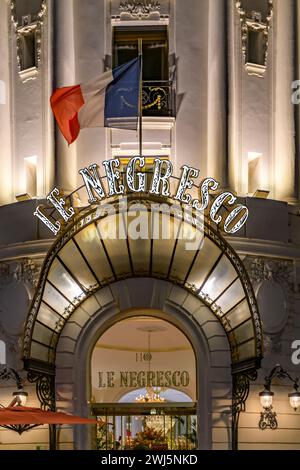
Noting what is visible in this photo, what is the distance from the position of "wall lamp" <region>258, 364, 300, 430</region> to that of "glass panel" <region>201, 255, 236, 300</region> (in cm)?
279

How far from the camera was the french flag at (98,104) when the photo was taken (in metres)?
38.1

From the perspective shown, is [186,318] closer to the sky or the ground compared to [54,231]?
closer to the ground

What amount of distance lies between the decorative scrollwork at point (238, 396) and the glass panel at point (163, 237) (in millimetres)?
3848

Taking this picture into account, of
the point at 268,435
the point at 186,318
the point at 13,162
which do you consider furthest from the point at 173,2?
the point at 268,435

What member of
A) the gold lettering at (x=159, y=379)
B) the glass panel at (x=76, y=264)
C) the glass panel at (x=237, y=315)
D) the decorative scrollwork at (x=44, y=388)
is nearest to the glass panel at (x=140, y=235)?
the glass panel at (x=76, y=264)

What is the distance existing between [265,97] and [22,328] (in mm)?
10320

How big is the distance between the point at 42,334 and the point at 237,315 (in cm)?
560

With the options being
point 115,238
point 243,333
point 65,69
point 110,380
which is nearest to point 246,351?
point 243,333

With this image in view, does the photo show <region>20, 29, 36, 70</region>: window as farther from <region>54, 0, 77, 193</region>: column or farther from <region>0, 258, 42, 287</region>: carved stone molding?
<region>0, 258, 42, 287</region>: carved stone molding

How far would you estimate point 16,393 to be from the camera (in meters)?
37.3

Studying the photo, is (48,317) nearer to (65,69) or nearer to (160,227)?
(160,227)

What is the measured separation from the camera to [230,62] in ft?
131
